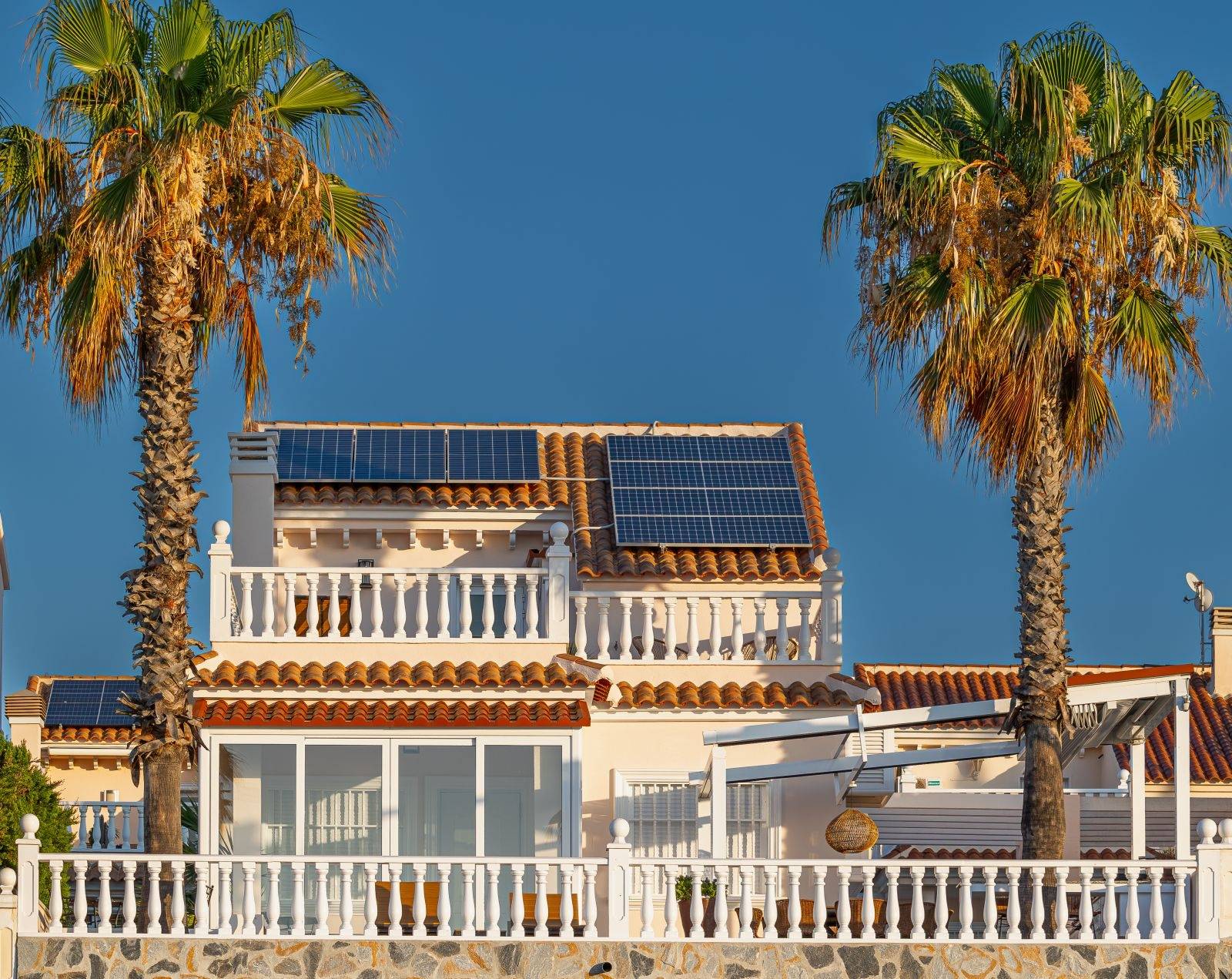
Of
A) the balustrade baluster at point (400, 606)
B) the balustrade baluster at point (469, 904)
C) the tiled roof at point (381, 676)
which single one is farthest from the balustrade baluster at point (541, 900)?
the balustrade baluster at point (400, 606)

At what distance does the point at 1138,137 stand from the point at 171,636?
447 inches

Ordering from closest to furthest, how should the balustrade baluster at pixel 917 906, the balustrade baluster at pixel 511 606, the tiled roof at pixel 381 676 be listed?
1. the balustrade baluster at pixel 917 906
2. the tiled roof at pixel 381 676
3. the balustrade baluster at pixel 511 606

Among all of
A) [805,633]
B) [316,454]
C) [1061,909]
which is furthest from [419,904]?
[316,454]

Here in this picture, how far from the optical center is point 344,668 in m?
23.6

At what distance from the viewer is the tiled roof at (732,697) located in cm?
2406

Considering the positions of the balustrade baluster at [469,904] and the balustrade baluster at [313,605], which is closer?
the balustrade baluster at [469,904]

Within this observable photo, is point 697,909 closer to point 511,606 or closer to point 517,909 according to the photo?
point 517,909

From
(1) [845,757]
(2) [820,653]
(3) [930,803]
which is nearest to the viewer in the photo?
(1) [845,757]

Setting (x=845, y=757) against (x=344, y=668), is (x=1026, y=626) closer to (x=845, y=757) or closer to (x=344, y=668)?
(x=845, y=757)

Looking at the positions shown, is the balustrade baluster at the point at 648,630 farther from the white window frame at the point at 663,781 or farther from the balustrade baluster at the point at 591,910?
the balustrade baluster at the point at 591,910

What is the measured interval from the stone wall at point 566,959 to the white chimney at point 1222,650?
61.6 feet

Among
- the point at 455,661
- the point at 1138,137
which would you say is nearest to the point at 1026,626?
the point at 1138,137

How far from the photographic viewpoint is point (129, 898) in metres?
19.9

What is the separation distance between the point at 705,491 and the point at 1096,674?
27.3 feet
